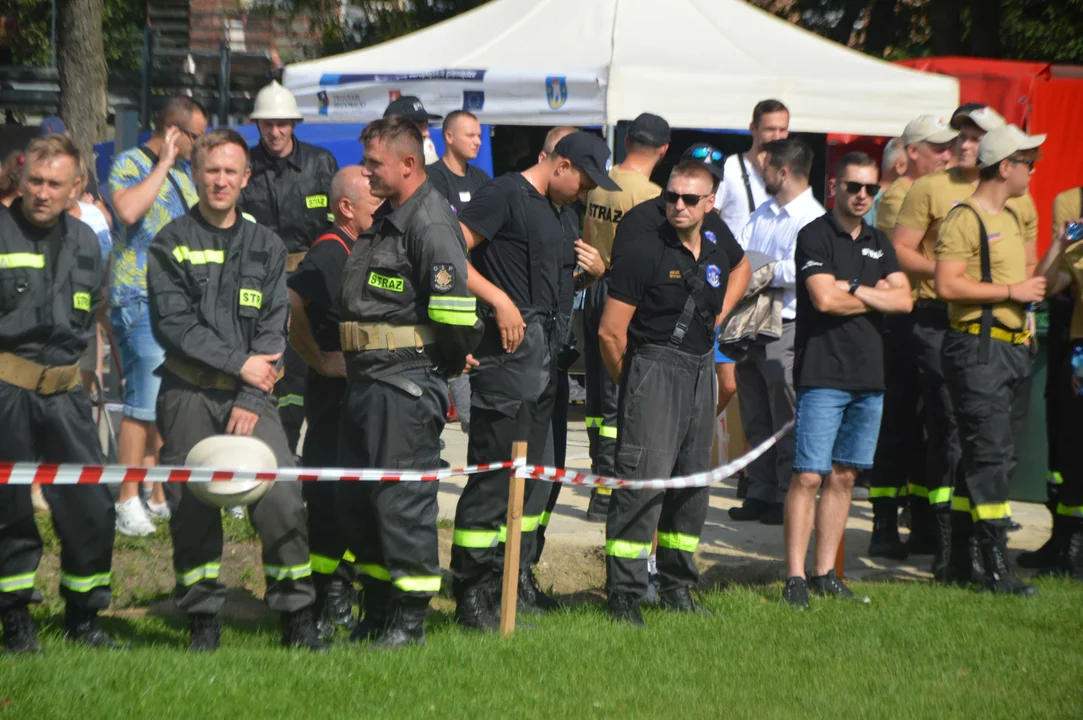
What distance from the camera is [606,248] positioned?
26.6 feet

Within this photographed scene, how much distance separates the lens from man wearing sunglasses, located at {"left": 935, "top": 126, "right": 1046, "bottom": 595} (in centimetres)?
731

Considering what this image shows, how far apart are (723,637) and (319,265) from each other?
2.54m

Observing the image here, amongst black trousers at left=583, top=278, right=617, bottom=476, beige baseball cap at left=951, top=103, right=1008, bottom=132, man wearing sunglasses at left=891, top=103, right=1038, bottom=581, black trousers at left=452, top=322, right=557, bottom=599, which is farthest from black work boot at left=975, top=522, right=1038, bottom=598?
black trousers at left=452, top=322, right=557, bottom=599

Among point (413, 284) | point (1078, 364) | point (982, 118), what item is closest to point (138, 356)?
point (413, 284)

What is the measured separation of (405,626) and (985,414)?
11.3 ft

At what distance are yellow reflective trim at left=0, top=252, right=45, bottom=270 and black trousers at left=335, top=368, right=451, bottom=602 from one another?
1404 mm

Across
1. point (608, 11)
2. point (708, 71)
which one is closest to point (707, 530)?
point (708, 71)

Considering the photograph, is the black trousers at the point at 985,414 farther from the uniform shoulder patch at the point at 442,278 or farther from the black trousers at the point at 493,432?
the uniform shoulder patch at the point at 442,278

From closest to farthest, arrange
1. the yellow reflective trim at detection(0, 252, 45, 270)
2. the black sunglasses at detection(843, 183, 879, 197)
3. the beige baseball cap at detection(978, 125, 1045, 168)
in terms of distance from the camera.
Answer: the yellow reflective trim at detection(0, 252, 45, 270)
the black sunglasses at detection(843, 183, 879, 197)
the beige baseball cap at detection(978, 125, 1045, 168)

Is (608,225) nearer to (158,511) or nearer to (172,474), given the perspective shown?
(158,511)

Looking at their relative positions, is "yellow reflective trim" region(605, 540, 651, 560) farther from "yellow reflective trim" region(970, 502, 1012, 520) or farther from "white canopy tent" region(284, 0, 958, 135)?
"white canopy tent" region(284, 0, 958, 135)

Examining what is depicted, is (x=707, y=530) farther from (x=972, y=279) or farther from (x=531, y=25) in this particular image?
(x=531, y=25)

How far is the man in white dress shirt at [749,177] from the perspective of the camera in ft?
30.8

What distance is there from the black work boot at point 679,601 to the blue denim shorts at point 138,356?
3.33 meters
